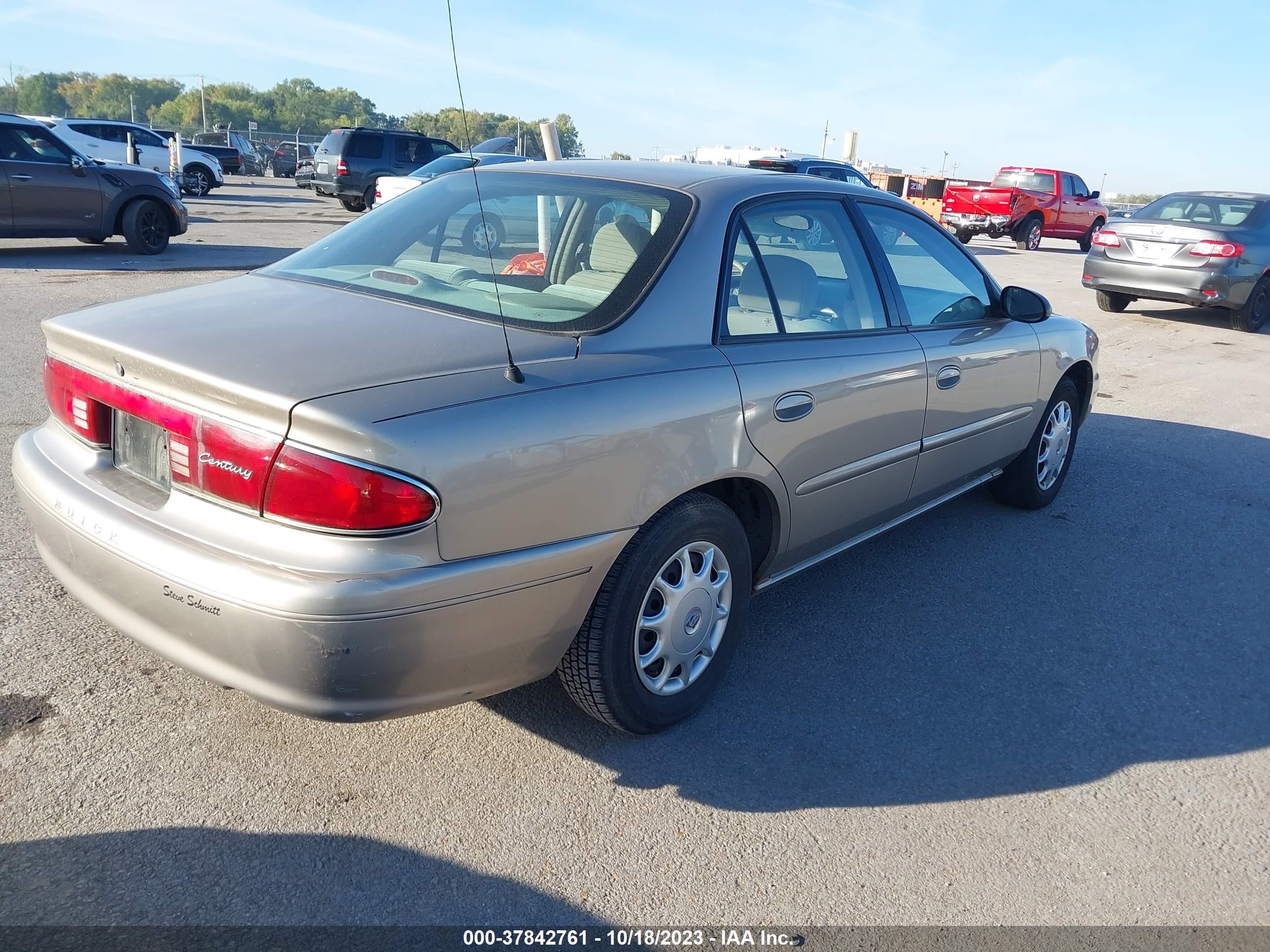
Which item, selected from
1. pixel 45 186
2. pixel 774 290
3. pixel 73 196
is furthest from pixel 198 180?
pixel 774 290

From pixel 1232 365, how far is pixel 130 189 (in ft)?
40.7

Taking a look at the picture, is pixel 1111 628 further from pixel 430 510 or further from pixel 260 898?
pixel 260 898

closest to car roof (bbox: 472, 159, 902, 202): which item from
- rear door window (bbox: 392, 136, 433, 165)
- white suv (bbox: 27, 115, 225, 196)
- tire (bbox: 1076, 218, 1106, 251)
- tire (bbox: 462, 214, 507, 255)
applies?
tire (bbox: 462, 214, 507, 255)

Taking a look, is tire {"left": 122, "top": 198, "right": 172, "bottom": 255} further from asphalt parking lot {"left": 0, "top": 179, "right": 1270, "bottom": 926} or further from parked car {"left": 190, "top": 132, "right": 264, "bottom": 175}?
parked car {"left": 190, "top": 132, "right": 264, "bottom": 175}

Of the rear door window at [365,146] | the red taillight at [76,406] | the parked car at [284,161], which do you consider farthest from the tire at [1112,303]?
the parked car at [284,161]

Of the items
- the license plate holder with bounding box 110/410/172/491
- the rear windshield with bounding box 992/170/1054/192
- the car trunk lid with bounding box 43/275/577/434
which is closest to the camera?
the car trunk lid with bounding box 43/275/577/434

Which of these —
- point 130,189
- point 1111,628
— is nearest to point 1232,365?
point 1111,628

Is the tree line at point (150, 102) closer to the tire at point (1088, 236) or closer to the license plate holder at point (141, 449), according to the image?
the tire at point (1088, 236)

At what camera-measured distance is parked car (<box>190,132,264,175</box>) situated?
122 feet

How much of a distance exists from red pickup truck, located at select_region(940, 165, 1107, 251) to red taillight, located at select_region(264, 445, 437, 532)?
2247 centimetres

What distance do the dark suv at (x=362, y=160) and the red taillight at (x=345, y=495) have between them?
2170cm

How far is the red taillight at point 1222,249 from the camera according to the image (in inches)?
449

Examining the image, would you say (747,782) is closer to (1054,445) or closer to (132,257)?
(1054,445)

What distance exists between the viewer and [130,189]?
40.5 feet
